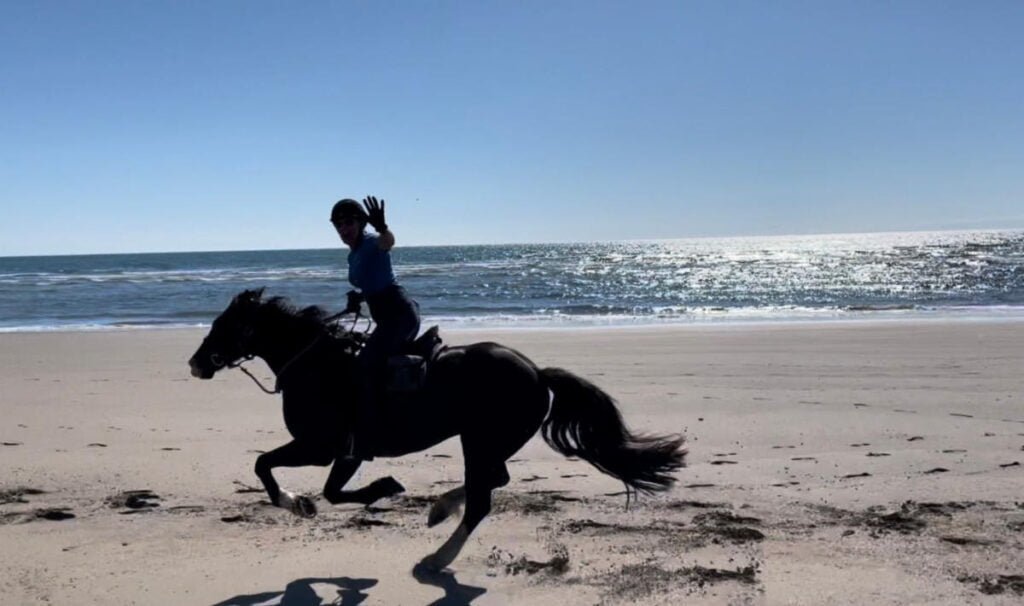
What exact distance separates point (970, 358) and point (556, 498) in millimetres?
10096

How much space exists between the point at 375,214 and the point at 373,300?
519 millimetres

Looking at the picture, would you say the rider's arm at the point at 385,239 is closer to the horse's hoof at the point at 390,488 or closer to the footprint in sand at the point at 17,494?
the horse's hoof at the point at 390,488

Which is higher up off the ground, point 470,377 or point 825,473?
point 470,377

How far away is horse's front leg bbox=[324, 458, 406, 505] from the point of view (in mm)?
4773

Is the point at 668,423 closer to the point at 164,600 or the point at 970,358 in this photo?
the point at 164,600

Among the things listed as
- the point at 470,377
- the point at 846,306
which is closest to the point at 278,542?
the point at 470,377

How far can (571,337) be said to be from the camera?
1823cm

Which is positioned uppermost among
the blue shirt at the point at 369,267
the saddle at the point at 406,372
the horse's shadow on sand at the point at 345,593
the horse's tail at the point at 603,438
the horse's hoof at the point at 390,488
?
the blue shirt at the point at 369,267

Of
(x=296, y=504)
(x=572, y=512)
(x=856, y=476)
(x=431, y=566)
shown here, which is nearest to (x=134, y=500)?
(x=296, y=504)

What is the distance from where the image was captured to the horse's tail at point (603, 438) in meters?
4.95

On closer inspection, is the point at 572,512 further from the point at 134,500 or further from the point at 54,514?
the point at 54,514

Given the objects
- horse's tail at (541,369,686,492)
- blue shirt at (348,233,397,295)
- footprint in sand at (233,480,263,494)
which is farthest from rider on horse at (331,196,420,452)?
footprint in sand at (233,480,263,494)

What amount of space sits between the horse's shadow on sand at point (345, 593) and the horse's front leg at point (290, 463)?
18.8 inches

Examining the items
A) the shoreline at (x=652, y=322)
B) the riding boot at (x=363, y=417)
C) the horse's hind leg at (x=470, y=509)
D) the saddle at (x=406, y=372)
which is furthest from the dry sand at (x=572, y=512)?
the shoreline at (x=652, y=322)
